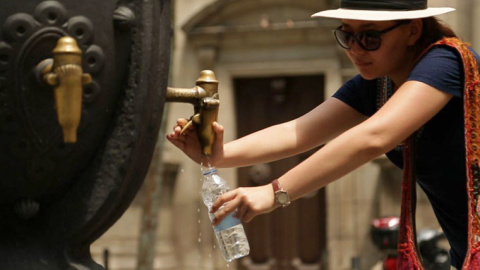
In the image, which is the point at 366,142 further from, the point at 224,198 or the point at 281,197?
the point at 224,198

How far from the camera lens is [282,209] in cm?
1446

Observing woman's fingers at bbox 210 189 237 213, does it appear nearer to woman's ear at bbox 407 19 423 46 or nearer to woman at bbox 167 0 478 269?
woman at bbox 167 0 478 269

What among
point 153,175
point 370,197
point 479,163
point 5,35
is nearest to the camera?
point 5,35

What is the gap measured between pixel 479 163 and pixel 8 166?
1238 millimetres

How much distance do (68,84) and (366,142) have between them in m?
0.86

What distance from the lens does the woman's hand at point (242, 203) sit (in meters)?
3.35

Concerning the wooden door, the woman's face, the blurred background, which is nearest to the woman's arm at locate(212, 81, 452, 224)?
the woman's face

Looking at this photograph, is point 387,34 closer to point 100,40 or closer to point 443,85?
point 443,85

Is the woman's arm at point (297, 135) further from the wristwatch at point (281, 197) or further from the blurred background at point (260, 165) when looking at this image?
the blurred background at point (260, 165)

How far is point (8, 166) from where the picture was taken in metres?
3.15

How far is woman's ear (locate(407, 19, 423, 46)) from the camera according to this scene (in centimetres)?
366

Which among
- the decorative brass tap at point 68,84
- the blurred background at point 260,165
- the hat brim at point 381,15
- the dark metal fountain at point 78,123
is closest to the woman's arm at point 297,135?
the hat brim at point 381,15

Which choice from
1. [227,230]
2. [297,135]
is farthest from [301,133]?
[227,230]

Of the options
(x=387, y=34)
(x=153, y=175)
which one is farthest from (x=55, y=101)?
(x=153, y=175)
